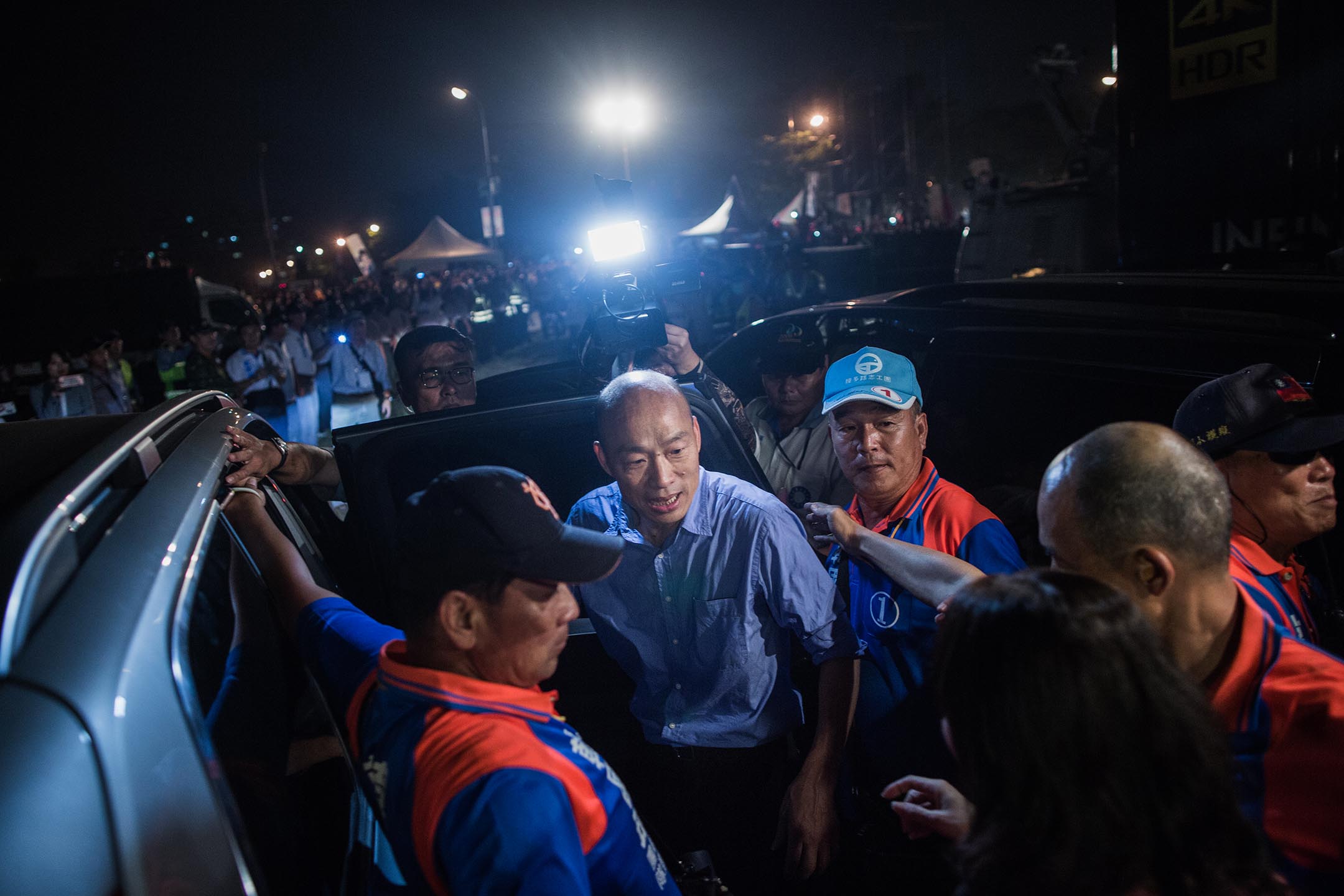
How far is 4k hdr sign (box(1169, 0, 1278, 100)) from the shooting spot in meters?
6.07

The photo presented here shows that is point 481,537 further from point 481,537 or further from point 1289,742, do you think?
point 1289,742

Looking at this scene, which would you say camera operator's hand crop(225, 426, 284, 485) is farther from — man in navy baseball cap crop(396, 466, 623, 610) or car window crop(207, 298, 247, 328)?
car window crop(207, 298, 247, 328)

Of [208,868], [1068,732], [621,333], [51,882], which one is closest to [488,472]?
[208,868]

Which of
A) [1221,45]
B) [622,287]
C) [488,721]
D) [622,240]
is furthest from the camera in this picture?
[1221,45]

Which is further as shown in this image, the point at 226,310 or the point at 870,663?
the point at 226,310

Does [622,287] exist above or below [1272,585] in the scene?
above

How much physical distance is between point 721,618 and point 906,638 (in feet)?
1.77

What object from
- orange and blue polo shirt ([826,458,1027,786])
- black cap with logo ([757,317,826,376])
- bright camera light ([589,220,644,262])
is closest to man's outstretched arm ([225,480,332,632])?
orange and blue polo shirt ([826,458,1027,786])

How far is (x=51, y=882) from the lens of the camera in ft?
2.92

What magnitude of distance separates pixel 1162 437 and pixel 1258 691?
1.61 ft

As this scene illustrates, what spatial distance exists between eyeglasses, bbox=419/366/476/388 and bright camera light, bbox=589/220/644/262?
1215 millimetres

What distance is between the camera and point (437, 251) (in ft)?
111

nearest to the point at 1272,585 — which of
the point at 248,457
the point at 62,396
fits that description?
the point at 248,457

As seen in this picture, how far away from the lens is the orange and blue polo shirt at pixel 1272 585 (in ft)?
6.40
